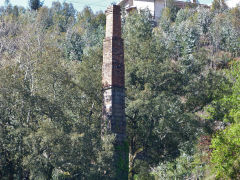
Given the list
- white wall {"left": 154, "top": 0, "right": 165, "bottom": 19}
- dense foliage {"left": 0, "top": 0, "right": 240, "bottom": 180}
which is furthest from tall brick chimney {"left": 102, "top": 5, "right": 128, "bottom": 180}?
white wall {"left": 154, "top": 0, "right": 165, "bottom": 19}

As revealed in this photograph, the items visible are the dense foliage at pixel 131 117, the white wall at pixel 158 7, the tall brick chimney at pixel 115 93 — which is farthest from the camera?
the white wall at pixel 158 7

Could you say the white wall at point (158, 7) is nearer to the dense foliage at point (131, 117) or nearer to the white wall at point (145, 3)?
the white wall at point (145, 3)

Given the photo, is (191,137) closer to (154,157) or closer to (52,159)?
(154,157)

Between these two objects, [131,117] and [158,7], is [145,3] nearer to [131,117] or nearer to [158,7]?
[158,7]

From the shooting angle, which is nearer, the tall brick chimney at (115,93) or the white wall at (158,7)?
the tall brick chimney at (115,93)

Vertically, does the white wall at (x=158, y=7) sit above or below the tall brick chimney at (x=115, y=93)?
above

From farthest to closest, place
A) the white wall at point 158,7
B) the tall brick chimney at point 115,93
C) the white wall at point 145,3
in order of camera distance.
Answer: the white wall at point 158,7
the white wall at point 145,3
the tall brick chimney at point 115,93

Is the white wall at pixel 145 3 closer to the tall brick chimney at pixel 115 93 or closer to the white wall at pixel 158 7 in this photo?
the white wall at pixel 158 7

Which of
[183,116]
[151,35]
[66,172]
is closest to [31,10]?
[151,35]

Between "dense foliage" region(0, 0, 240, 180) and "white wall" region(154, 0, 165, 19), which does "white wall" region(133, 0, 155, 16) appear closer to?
"white wall" region(154, 0, 165, 19)

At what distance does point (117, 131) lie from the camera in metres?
19.3

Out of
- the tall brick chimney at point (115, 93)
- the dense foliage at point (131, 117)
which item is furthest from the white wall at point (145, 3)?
the tall brick chimney at point (115, 93)

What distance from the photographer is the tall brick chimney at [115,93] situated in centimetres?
1889

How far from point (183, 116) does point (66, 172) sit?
8549 mm
